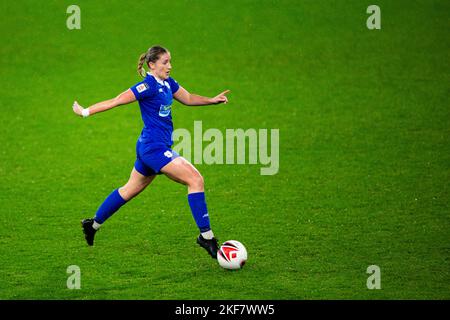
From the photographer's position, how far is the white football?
9.36m

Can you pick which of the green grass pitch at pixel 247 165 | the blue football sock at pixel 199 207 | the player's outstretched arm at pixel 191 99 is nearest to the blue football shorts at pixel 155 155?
the blue football sock at pixel 199 207

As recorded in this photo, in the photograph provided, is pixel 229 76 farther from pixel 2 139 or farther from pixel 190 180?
pixel 190 180

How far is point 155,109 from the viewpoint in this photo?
9.75 meters

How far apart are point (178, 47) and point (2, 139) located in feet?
20.7

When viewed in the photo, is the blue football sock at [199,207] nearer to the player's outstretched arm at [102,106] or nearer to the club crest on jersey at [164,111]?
the club crest on jersey at [164,111]

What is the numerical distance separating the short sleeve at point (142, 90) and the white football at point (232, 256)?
1848 mm

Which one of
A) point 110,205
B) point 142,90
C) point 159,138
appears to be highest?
point 142,90

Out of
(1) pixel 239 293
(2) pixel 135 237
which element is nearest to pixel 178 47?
(2) pixel 135 237

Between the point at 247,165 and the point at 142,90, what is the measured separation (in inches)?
198

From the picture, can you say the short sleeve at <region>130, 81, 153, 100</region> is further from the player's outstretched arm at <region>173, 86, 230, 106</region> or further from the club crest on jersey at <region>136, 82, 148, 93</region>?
the player's outstretched arm at <region>173, 86, 230, 106</region>

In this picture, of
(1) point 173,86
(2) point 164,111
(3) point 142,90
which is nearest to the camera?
(3) point 142,90

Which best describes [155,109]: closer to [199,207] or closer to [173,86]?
[173,86]

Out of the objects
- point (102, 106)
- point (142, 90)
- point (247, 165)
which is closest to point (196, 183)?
point (142, 90)

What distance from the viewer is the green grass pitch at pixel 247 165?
9.40 metres
